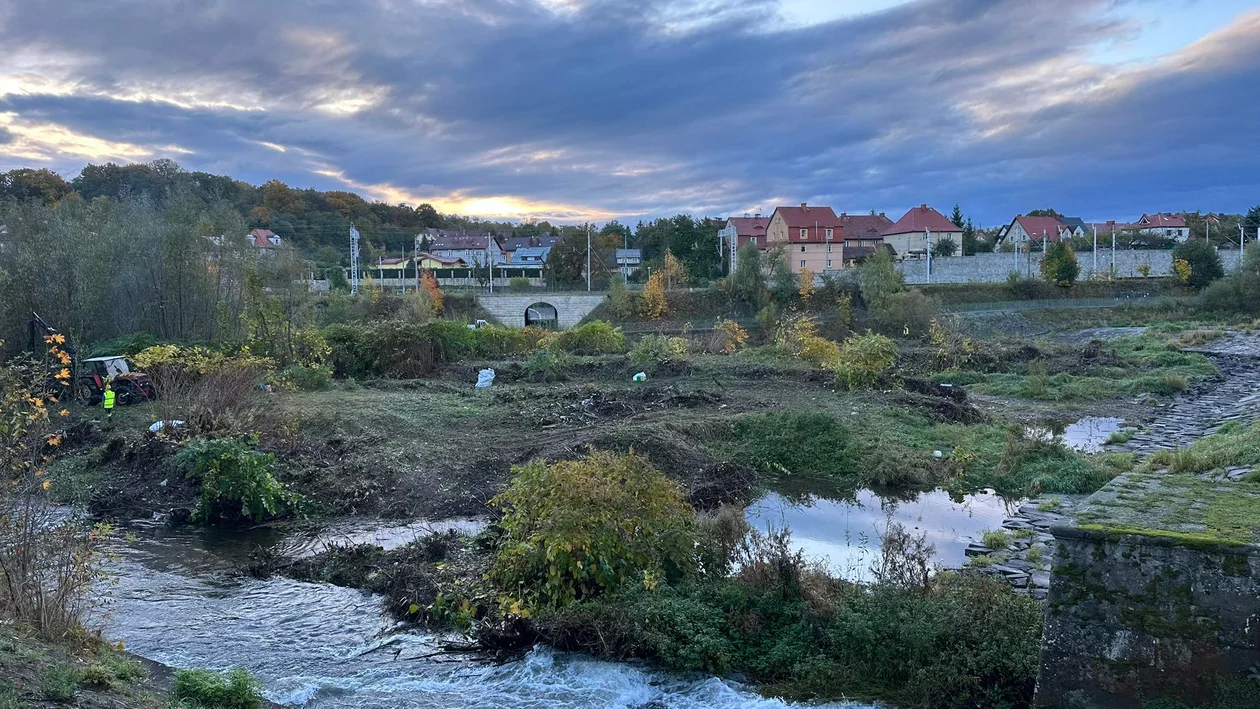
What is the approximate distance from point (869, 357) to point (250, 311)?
53.9ft

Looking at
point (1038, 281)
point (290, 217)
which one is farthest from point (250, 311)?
point (290, 217)

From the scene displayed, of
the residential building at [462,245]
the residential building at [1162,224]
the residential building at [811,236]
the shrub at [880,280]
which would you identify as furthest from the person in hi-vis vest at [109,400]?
the residential building at [1162,224]

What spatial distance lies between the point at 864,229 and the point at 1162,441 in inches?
2729

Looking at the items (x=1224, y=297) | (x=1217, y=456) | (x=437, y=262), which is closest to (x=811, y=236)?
(x=1224, y=297)

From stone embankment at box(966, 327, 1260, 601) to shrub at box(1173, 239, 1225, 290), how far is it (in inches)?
946

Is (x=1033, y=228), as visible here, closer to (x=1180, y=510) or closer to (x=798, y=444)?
(x=798, y=444)

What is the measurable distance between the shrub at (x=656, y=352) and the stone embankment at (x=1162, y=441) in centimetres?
1207

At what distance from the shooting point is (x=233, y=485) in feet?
34.5

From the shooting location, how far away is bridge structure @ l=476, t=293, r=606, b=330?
49594mm

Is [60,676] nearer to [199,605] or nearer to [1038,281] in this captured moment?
[199,605]

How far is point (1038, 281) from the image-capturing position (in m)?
53.8

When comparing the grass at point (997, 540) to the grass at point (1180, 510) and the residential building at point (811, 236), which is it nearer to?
the grass at point (1180, 510)

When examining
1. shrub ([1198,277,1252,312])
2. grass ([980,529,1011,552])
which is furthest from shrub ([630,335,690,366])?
shrub ([1198,277,1252,312])

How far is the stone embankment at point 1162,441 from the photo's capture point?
306 inches
